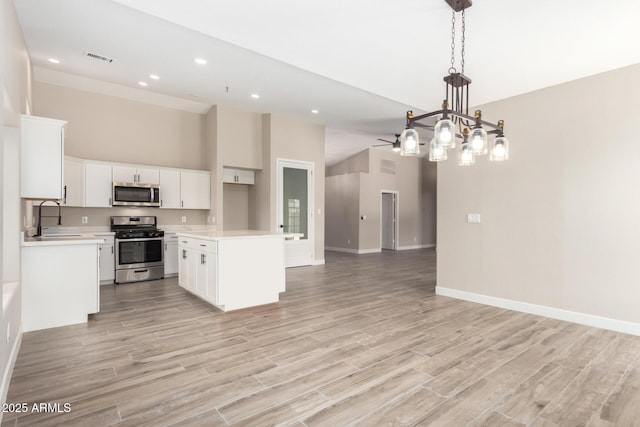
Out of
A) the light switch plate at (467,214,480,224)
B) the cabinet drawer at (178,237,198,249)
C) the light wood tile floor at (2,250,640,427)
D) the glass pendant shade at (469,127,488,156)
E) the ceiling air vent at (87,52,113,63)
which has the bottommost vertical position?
the light wood tile floor at (2,250,640,427)

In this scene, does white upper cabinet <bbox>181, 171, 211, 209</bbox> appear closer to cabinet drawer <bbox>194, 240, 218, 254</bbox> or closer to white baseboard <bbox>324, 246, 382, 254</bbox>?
cabinet drawer <bbox>194, 240, 218, 254</bbox>

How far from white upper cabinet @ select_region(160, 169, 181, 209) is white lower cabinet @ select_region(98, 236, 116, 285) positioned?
1.05 meters

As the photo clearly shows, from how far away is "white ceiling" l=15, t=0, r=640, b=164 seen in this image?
2.82m

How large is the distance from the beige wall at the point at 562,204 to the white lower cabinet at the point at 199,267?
330cm

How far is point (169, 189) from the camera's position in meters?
6.14

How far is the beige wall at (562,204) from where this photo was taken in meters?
3.41

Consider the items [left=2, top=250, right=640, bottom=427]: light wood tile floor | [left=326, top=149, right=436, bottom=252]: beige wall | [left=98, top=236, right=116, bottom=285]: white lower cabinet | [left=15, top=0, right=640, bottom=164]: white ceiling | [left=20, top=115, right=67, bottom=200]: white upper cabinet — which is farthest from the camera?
[left=326, top=149, right=436, bottom=252]: beige wall

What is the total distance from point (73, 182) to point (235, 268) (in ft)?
10.6

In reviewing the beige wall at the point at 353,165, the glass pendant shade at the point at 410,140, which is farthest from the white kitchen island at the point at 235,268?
the beige wall at the point at 353,165

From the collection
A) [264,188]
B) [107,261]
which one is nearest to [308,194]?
[264,188]

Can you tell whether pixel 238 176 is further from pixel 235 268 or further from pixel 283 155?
pixel 235 268

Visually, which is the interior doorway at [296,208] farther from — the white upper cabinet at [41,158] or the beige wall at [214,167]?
the white upper cabinet at [41,158]

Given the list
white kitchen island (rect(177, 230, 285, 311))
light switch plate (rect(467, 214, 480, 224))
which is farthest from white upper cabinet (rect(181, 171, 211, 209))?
light switch plate (rect(467, 214, 480, 224))

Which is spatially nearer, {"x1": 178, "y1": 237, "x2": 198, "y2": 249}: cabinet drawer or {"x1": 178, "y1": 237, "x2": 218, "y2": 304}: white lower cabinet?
{"x1": 178, "y1": 237, "x2": 218, "y2": 304}: white lower cabinet
